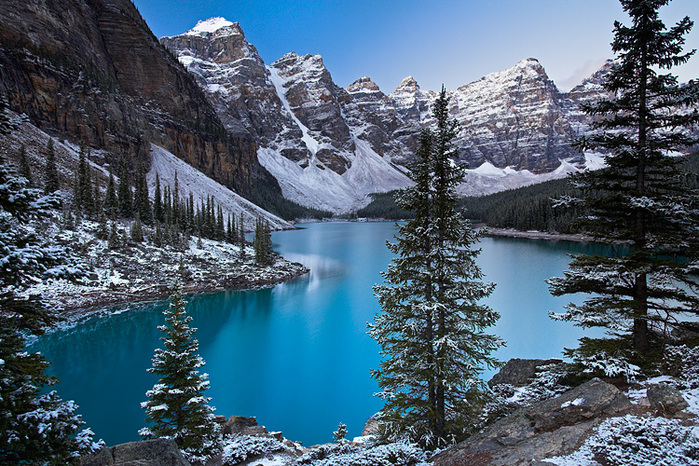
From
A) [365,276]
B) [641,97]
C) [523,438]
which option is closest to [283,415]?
[523,438]

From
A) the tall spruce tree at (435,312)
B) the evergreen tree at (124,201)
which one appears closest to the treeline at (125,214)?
the evergreen tree at (124,201)

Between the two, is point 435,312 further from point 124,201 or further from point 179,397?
point 124,201

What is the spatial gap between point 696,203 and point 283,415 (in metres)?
17.1

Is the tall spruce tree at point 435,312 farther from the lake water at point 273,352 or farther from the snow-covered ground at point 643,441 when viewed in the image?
the lake water at point 273,352

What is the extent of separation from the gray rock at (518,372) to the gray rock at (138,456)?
10.6 meters

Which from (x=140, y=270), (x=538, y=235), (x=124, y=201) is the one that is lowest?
(x=140, y=270)

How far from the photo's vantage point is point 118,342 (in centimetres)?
2411

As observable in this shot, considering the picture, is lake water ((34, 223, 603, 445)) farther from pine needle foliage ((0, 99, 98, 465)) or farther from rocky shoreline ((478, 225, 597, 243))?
rocky shoreline ((478, 225, 597, 243))

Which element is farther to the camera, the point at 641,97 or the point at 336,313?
A: the point at 336,313

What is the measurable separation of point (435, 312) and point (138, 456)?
274 inches

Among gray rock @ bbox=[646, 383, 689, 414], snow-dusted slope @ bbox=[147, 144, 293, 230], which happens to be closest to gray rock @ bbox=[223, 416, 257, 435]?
gray rock @ bbox=[646, 383, 689, 414]

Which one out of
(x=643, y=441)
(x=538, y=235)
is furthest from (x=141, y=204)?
(x=538, y=235)

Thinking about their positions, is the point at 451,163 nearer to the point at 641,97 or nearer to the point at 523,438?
the point at 641,97

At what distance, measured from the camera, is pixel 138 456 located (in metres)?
6.30
